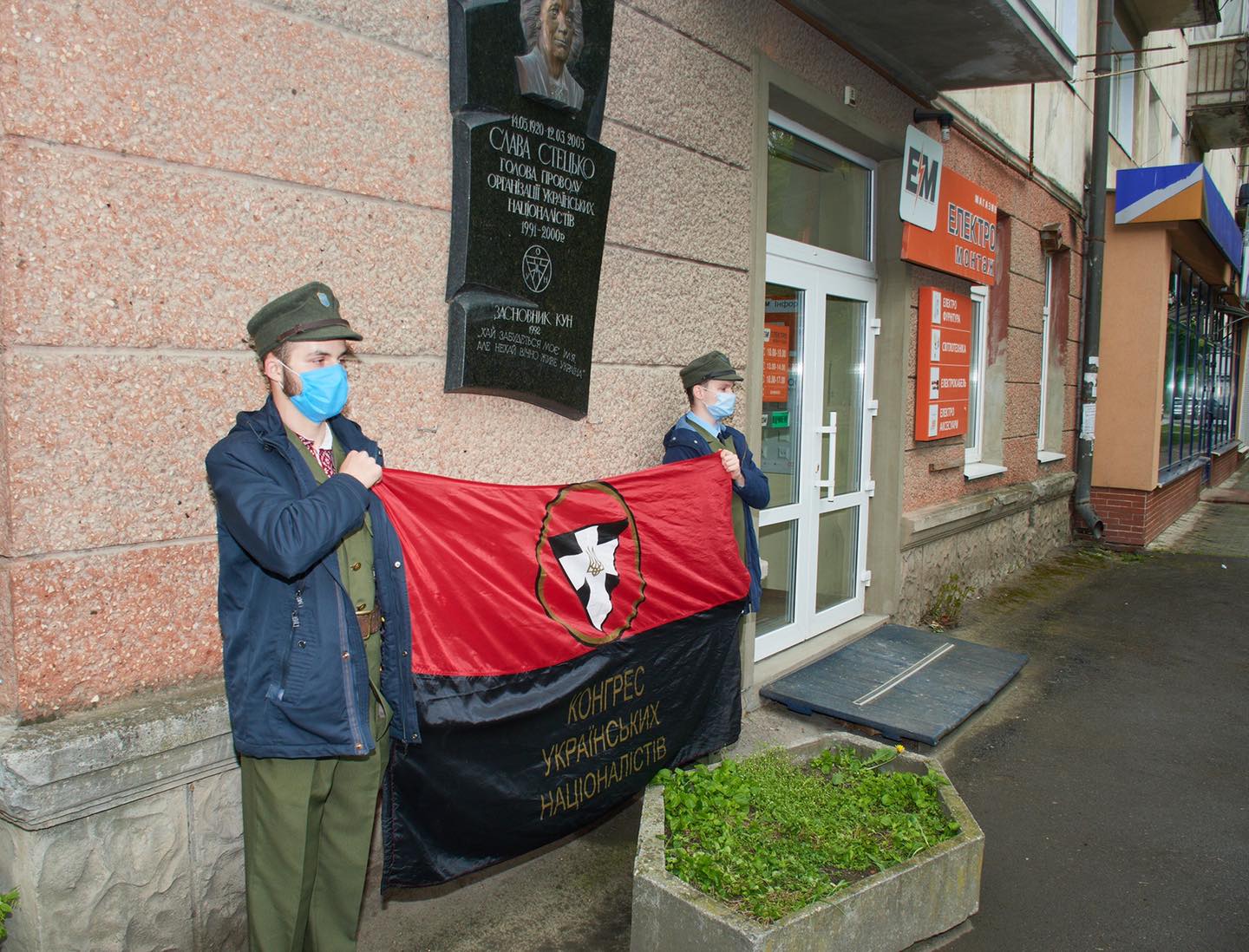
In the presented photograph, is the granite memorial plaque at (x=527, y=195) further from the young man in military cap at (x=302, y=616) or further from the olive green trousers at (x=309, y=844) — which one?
the olive green trousers at (x=309, y=844)

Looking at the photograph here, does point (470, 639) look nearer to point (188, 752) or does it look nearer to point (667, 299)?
point (188, 752)

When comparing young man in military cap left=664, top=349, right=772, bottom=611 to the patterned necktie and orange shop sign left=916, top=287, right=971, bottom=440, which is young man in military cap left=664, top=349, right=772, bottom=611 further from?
orange shop sign left=916, top=287, right=971, bottom=440

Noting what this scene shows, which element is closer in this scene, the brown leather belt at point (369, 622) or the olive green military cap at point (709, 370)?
the brown leather belt at point (369, 622)

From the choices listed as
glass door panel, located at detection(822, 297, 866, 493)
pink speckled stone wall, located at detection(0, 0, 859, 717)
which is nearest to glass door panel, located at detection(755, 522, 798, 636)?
glass door panel, located at detection(822, 297, 866, 493)

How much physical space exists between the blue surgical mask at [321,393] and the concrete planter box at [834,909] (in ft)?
5.13

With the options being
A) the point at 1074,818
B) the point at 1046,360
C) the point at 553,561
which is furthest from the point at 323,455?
the point at 1046,360

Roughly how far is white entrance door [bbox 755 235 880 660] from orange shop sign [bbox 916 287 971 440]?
0.42 meters

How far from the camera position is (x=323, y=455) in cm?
260

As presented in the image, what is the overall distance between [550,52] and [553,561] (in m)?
1.78

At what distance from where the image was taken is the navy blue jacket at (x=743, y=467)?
402 cm

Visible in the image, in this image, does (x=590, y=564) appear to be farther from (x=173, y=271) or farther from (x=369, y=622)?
(x=173, y=271)

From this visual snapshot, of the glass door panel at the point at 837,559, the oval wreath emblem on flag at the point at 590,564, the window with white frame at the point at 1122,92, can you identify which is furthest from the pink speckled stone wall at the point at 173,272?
the window with white frame at the point at 1122,92

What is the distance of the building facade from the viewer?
2320 mm

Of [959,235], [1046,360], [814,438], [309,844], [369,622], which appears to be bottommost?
[309,844]
